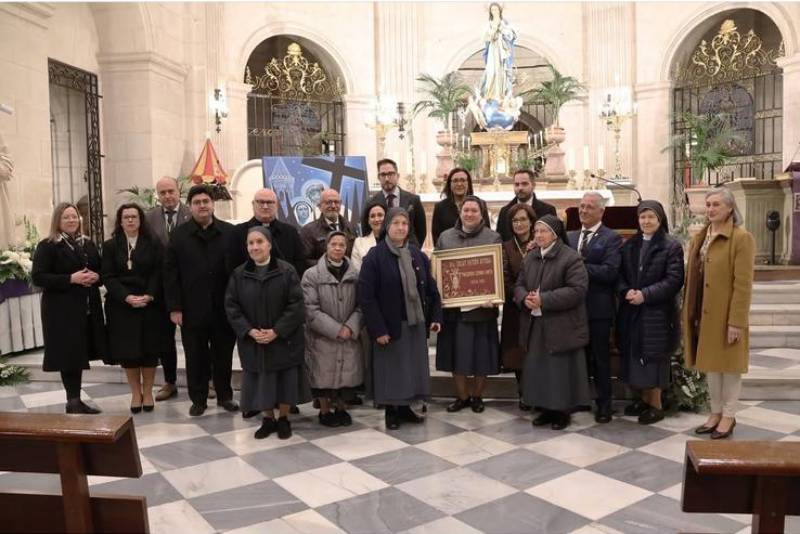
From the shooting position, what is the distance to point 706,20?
15.3 meters

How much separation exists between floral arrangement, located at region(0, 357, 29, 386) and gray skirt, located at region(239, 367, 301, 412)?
3.05m

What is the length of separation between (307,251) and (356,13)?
12.1 m

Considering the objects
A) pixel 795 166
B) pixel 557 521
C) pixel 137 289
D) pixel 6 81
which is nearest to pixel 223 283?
pixel 137 289

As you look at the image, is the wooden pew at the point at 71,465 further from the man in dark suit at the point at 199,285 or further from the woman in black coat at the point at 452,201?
the woman in black coat at the point at 452,201

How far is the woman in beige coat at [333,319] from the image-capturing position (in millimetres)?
5094

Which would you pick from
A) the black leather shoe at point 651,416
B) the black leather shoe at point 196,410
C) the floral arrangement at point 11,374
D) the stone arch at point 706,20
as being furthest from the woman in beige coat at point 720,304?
the stone arch at point 706,20

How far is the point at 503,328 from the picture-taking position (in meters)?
5.45

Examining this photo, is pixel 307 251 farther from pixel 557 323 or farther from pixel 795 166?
pixel 795 166

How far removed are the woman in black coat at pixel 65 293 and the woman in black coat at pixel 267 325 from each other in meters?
1.33

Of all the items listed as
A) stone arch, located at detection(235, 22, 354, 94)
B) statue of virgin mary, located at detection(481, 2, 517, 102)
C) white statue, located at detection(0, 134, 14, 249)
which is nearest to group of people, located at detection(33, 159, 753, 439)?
white statue, located at detection(0, 134, 14, 249)

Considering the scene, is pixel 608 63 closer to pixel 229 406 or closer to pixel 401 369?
pixel 401 369

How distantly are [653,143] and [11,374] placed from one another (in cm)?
1334

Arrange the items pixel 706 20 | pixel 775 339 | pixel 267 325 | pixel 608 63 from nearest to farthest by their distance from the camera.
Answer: pixel 267 325 < pixel 775 339 < pixel 706 20 < pixel 608 63

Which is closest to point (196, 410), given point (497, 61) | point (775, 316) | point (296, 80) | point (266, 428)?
point (266, 428)
